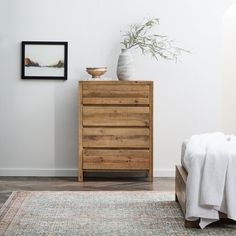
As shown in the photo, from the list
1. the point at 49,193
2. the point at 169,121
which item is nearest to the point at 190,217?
the point at 49,193

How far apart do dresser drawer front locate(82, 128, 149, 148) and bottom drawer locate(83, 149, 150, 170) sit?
63mm

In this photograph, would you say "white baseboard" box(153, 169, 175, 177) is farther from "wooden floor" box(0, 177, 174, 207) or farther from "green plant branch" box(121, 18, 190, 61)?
"green plant branch" box(121, 18, 190, 61)

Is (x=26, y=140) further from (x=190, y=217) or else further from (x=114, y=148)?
(x=190, y=217)

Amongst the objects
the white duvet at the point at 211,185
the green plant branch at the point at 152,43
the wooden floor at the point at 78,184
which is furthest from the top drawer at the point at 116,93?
the white duvet at the point at 211,185

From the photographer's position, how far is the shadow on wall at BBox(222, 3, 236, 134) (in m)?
6.67

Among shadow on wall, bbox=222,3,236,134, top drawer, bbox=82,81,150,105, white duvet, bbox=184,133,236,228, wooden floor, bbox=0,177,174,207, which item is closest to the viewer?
white duvet, bbox=184,133,236,228

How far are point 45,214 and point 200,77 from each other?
271 cm

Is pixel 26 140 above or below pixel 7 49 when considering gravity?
below

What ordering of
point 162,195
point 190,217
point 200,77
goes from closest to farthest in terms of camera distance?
point 190,217 → point 162,195 → point 200,77

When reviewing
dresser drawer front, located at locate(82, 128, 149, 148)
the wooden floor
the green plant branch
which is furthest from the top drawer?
the wooden floor

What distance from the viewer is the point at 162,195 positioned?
5281mm

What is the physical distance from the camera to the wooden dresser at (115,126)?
19.5 feet

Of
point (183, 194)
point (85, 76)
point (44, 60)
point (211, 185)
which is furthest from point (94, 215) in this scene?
point (44, 60)

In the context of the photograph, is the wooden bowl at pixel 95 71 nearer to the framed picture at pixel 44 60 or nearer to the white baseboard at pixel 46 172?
the framed picture at pixel 44 60
